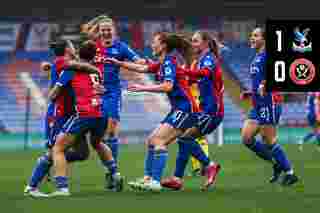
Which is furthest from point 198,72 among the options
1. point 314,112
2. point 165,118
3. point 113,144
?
point 314,112

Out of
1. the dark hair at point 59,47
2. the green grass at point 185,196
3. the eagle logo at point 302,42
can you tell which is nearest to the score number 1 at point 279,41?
the eagle logo at point 302,42

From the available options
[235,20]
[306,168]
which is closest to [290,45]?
[306,168]

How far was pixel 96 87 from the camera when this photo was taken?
12172 millimetres

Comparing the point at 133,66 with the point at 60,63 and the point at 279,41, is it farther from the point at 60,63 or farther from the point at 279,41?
the point at 279,41

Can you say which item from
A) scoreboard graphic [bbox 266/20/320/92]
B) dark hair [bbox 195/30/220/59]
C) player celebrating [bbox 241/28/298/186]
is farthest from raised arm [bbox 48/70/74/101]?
player celebrating [bbox 241/28/298/186]

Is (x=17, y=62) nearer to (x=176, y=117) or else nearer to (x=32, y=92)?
(x=32, y=92)

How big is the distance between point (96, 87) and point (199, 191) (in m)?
1.85

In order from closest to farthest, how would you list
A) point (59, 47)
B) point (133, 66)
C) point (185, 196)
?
1. point (185, 196)
2. point (59, 47)
3. point (133, 66)

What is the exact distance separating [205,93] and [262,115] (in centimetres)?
127

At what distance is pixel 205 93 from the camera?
44.4 ft

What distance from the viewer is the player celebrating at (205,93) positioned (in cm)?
1325

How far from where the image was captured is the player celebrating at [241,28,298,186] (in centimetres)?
1428

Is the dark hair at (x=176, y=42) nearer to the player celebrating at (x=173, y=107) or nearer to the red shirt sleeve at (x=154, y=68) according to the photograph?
the player celebrating at (x=173, y=107)

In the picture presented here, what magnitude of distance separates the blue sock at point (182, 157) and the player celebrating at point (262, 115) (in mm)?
1395
